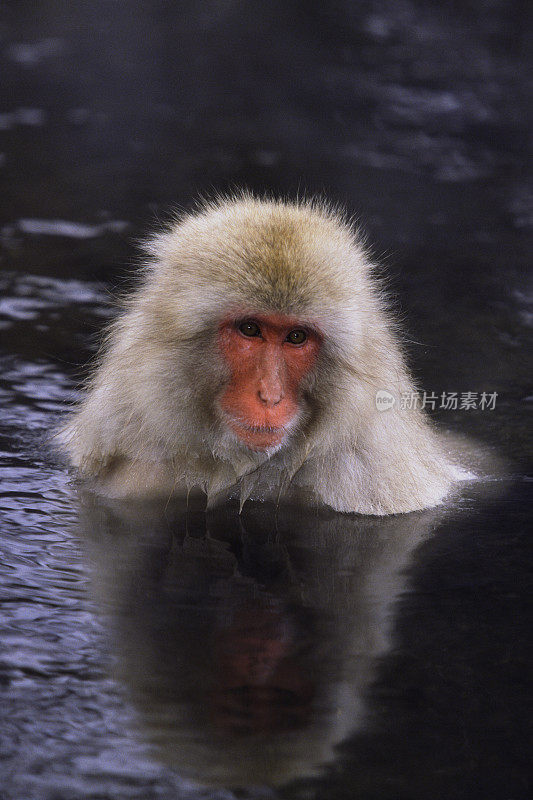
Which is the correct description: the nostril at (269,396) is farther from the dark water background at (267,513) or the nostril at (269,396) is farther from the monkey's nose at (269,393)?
the dark water background at (267,513)

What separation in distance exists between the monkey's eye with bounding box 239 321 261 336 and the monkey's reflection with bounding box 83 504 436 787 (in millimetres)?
970

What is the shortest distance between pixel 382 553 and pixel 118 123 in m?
8.04

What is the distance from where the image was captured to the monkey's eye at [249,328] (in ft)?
15.7

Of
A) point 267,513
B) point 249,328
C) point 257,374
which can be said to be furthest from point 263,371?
point 267,513

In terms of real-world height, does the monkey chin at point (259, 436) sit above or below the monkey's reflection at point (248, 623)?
above

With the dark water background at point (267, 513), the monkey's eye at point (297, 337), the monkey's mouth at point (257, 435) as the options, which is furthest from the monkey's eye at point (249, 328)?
the dark water background at point (267, 513)

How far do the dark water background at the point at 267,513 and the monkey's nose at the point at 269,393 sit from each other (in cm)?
75

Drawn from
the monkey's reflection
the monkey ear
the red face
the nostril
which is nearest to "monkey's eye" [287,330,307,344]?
the red face

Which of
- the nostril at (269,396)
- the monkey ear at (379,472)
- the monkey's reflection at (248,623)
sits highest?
the nostril at (269,396)

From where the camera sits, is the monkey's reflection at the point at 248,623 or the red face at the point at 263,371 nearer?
the monkey's reflection at the point at 248,623

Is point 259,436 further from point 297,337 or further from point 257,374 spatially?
point 297,337

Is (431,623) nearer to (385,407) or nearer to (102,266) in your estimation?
(385,407)

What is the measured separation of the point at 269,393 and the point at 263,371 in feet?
0.32

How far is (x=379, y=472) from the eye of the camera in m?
5.51
